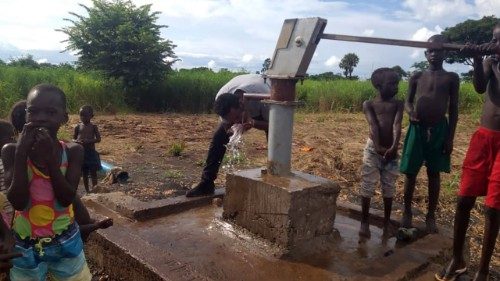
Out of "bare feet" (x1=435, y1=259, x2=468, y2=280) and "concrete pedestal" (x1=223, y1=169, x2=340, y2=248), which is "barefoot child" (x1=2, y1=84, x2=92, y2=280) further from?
"bare feet" (x1=435, y1=259, x2=468, y2=280)

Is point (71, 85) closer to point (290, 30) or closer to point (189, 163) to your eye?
point (189, 163)

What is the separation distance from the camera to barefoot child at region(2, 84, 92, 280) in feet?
5.90

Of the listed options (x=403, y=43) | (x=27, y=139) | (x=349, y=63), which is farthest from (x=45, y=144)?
(x=349, y=63)

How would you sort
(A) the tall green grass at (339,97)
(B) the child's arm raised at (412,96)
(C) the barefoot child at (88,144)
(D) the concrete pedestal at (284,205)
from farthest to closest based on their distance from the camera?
(A) the tall green grass at (339,97) → (C) the barefoot child at (88,144) → (B) the child's arm raised at (412,96) → (D) the concrete pedestal at (284,205)

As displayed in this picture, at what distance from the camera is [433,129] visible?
3.43m

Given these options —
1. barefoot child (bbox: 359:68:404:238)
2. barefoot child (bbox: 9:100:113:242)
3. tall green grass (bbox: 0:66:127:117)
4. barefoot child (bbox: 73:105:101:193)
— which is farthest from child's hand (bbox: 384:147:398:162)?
tall green grass (bbox: 0:66:127:117)

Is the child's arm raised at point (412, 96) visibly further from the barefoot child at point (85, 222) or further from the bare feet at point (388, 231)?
the barefoot child at point (85, 222)

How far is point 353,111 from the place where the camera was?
1753 centimetres

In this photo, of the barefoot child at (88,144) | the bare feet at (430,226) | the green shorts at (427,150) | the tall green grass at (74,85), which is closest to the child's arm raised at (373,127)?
the green shorts at (427,150)

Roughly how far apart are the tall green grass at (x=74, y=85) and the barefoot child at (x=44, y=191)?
39.3 feet

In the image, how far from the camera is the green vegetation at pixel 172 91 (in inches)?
552

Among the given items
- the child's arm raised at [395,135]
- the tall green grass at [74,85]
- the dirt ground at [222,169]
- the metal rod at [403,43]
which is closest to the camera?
the metal rod at [403,43]

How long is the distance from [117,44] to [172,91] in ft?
8.88

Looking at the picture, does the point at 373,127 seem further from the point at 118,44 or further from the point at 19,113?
the point at 118,44
